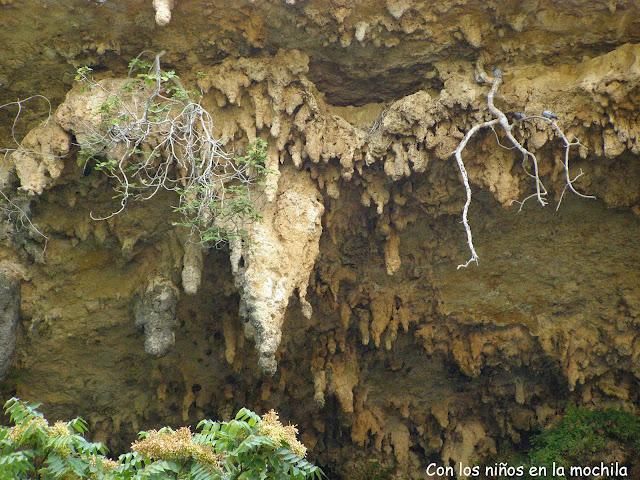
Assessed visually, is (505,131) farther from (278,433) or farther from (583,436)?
(583,436)

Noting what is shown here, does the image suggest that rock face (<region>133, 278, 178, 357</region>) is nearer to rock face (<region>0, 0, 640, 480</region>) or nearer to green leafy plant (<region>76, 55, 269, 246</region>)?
rock face (<region>0, 0, 640, 480</region>)

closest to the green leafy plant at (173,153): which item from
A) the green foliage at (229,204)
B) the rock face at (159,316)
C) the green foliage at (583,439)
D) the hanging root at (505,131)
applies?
the green foliage at (229,204)

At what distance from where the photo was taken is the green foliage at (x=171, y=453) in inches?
198

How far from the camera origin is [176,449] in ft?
16.8

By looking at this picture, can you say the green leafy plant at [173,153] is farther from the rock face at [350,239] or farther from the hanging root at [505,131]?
the hanging root at [505,131]

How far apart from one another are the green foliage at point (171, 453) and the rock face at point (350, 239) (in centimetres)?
158

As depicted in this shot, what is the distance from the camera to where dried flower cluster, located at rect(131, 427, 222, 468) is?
512 cm

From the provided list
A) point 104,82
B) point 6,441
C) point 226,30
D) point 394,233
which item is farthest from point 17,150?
point 394,233

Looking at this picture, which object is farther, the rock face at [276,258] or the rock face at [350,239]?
the rock face at [350,239]

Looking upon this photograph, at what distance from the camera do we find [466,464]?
371 inches

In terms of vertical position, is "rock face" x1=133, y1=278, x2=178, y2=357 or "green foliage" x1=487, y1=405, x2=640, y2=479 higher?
"rock face" x1=133, y1=278, x2=178, y2=357

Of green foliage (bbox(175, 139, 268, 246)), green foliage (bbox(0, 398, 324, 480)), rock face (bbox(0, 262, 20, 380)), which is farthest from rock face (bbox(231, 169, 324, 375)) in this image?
rock face (bbox(0, 262, 20, 380))

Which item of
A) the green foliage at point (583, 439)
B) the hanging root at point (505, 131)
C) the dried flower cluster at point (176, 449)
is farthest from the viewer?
the green foliage at point (583, 439)

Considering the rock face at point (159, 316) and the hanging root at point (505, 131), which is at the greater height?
the hanging root at point (505, 131)
